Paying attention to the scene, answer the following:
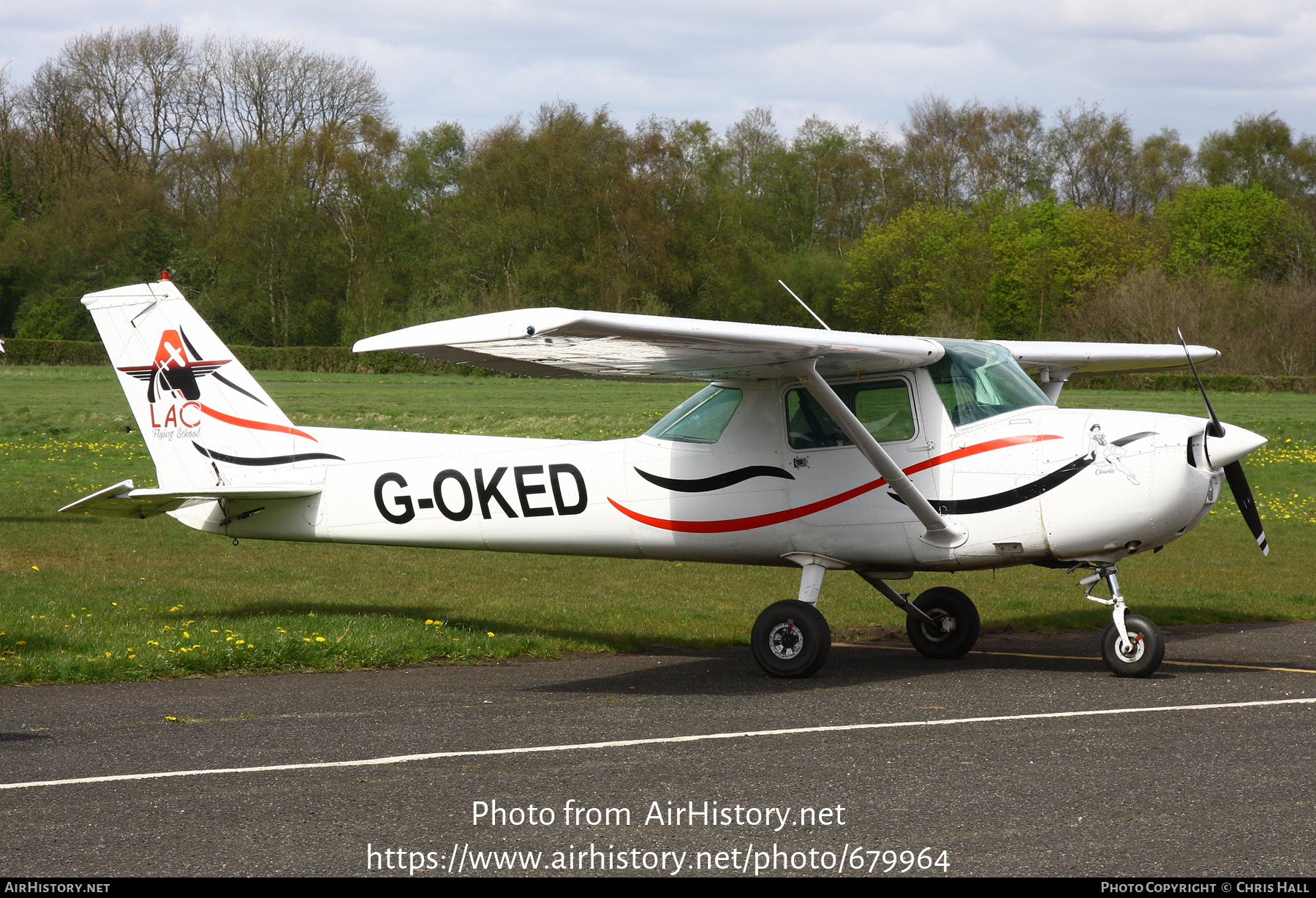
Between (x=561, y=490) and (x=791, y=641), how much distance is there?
219 cm

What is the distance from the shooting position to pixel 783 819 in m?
5.14

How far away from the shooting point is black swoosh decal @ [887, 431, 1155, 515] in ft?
27.0

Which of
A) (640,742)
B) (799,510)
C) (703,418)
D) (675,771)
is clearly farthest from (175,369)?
(675,771)

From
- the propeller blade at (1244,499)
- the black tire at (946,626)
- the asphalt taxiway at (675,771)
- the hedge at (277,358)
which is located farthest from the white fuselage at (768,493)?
the hedge at (277,358)

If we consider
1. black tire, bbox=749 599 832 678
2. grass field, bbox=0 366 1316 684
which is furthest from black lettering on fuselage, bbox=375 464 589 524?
black tire, bbox=749 599 832 678

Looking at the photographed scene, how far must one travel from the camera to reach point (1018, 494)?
837 cm

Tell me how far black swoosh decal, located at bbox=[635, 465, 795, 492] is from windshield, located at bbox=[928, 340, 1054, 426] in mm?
1261

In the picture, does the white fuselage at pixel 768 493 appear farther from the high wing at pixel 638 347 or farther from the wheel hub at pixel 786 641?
the wheel hub at pixel 786 641

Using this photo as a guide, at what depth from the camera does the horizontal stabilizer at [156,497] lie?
949cm

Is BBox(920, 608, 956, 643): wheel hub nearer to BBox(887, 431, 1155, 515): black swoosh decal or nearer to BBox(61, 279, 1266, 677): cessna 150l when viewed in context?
BBox(61, 279, 1266, 677): cessna 150l

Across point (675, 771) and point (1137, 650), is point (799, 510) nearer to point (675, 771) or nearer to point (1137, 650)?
point (1137, 650)

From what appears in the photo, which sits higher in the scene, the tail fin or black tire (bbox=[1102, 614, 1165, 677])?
the tail fin

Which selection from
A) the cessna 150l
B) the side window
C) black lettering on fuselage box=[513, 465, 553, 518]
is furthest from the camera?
black lettering on fuselage box=[513, 465, 553, 518]

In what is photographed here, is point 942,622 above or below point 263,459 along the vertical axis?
below
